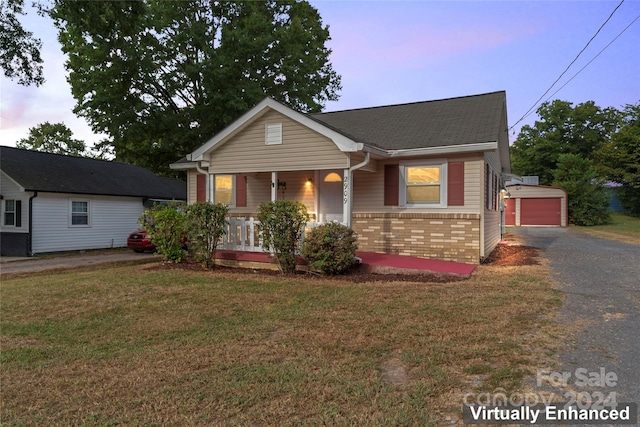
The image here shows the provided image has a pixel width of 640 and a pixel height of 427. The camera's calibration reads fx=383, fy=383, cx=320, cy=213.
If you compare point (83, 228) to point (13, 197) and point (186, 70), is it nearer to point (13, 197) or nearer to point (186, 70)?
point (13, 197)

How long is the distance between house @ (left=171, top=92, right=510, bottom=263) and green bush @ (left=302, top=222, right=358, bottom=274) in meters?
0.84

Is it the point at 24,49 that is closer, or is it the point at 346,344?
the point at 346,344

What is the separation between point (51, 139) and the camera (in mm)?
43469

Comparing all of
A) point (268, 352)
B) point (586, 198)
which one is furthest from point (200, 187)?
point (586, 198)

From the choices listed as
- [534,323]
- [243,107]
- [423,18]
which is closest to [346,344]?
[534,323]

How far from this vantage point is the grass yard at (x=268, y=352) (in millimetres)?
2780

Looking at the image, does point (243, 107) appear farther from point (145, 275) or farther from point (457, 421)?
point (457, 421)

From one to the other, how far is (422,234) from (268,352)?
21.7 ft

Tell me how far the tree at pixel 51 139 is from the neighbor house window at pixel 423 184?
149ft

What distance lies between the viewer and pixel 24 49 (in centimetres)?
1452

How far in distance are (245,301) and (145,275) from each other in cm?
350

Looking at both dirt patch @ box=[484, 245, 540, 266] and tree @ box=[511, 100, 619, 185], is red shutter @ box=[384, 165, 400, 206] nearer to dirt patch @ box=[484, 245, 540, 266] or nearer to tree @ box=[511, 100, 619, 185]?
dirt patch @ box=[484, 245, 540, 266]

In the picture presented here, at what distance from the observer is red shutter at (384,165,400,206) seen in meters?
9.99

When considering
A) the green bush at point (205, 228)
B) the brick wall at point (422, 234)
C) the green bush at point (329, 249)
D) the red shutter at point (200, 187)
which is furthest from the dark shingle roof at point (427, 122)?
the red shutter at point (200, 187)
